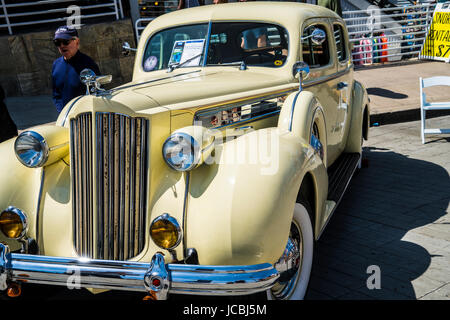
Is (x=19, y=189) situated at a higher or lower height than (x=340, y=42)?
lower

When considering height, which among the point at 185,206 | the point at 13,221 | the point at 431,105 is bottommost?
the point at 431,105

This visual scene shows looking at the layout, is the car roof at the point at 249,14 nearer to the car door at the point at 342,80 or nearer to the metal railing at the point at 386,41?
the car door at the point at 342,80

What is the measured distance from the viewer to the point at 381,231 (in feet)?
12.8

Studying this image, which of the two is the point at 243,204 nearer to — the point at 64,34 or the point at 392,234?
the point at 392,234

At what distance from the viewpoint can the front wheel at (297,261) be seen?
262 cm

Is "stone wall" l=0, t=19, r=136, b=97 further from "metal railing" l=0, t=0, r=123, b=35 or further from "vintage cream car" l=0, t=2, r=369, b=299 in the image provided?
"vintage cream car" l=0, t=2, r=369, b=299

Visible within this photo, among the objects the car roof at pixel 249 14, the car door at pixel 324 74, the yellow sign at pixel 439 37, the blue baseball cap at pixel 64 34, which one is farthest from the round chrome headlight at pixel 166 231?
the yellow sign at pixel 439 37

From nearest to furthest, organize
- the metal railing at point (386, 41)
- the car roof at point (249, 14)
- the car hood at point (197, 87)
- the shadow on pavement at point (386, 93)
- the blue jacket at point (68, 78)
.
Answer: the car hood at point (197, 87), the car roof at point (249, 14), the blue jacket at point (68, 78), the shadow on pavement at point (386, 93), the metal railing at point (386, 41)

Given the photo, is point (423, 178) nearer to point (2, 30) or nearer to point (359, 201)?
point (359, 201)

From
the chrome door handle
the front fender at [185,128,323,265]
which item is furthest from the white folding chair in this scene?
the front fender at [185,128,323,265]

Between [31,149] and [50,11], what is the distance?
8.47 m

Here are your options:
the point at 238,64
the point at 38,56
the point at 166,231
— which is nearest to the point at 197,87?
the point at 238,64

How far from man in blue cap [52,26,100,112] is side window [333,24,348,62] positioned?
2.47 meters

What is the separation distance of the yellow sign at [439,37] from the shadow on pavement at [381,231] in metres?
7.18
